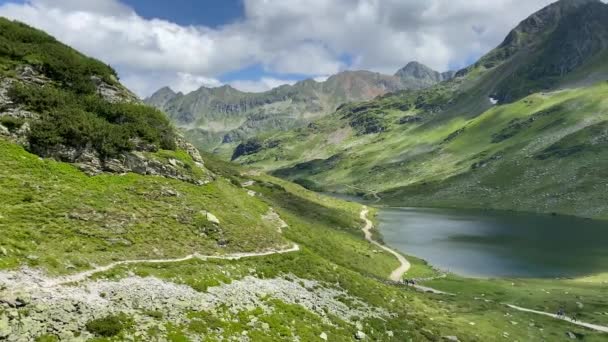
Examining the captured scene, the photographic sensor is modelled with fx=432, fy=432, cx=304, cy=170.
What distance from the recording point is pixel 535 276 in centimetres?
9962

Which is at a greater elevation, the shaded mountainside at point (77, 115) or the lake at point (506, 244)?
the shaded mountainside at point (77, 115)

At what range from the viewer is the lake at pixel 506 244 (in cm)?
10738

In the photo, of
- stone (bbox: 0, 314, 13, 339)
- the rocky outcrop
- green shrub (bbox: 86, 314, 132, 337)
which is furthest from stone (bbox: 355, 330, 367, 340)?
the rocky outcrop

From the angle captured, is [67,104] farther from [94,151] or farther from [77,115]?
[94,151]

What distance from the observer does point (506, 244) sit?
137 meters

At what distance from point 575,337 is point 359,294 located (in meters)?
28.7

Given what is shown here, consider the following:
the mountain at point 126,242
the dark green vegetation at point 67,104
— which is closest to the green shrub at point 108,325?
the mountain at point 126,242

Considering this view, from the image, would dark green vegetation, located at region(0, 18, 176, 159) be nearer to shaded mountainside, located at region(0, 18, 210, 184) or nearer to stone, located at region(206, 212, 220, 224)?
shaded mountainside, located at region(0, 18, 210, 184)

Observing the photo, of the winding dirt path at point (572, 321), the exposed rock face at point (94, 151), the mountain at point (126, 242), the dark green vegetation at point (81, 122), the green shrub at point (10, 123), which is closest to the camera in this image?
the mountain at point (126, 242)

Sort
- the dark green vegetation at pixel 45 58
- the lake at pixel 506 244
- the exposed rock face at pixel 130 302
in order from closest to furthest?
1. the exposed rock face at pixel 130 302
2. the dark green vegetation at pixel 45 58
3. the lake at pixel 506 244

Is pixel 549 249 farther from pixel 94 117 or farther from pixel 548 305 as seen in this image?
pixel 94 117

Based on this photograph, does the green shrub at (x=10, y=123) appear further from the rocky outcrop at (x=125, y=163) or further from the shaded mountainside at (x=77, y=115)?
the rocky outcrop at (x=125, y=163)

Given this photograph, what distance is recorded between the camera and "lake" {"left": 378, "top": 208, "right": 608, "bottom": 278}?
352 ft

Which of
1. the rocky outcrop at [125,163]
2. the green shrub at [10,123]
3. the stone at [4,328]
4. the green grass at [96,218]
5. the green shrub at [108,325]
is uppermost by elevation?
the green shrub at [10,123]
